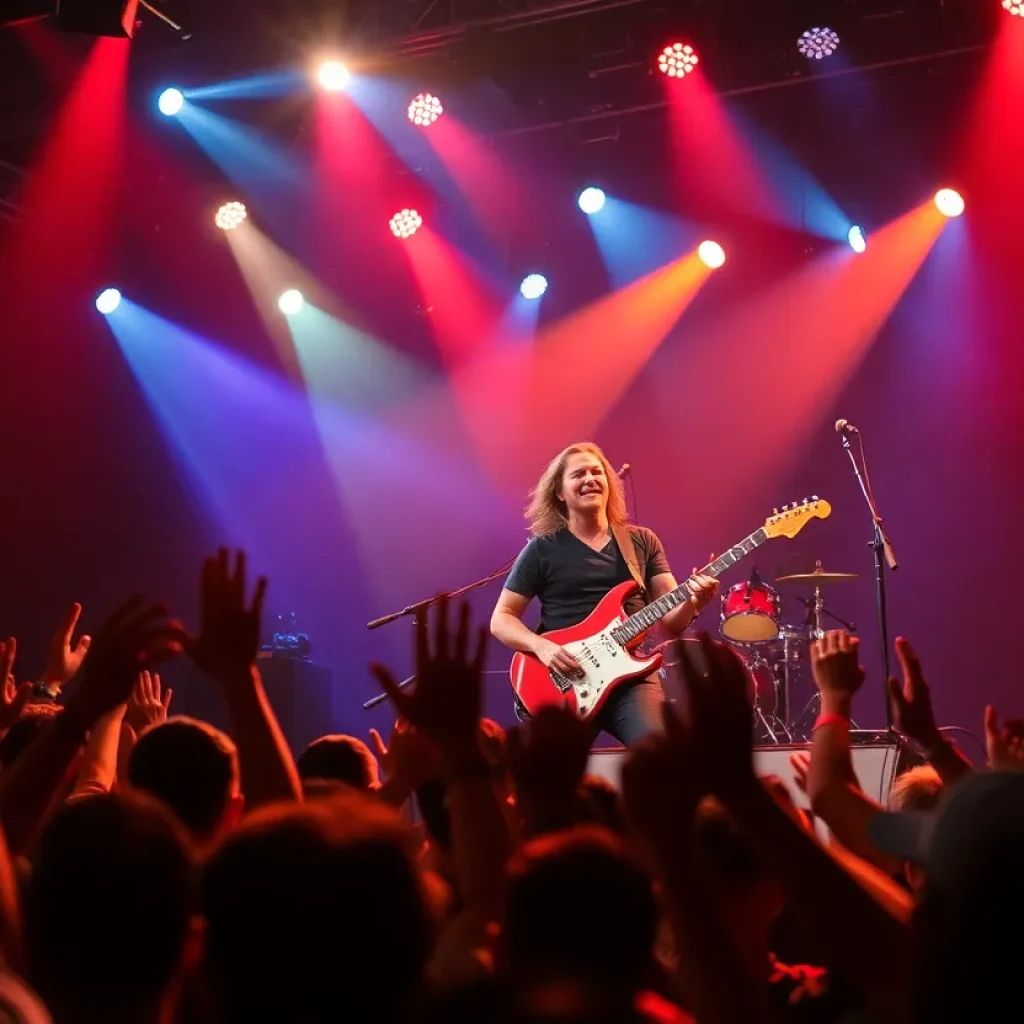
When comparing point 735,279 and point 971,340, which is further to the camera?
point 735,279

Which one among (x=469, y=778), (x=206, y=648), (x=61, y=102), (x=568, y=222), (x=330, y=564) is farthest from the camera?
(x=330, y=564)

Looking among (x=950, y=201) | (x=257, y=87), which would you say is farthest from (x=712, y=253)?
(x=257, y=87)

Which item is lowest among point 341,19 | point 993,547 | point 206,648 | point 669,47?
point 993,547

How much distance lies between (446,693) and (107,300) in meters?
9.72

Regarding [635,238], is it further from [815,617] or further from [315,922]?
[315,922]

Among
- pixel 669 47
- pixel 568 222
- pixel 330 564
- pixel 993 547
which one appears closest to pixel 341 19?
pixel 669 47

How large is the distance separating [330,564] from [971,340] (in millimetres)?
6039

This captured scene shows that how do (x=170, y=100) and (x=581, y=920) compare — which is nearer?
(x=581, y=920)

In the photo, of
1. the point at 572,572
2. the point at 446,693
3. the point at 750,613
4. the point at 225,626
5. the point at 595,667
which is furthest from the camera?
the point at 750,613

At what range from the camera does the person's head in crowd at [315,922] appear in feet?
3.71

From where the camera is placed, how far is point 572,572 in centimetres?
618

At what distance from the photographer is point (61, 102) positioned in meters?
8.85

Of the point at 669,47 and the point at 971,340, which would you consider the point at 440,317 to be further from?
the point at 971,340

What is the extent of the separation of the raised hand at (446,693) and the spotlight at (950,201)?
8.20 meters
